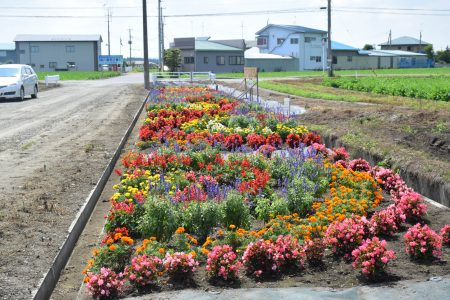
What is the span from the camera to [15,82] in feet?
94.2

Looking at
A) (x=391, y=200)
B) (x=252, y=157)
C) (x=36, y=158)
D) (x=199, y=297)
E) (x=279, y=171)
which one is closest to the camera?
(x=199, y=297)

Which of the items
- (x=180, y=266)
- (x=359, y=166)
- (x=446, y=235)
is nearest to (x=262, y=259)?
(x=180, y=266)

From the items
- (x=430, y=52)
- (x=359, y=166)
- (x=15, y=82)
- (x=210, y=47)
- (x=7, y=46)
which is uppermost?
(x=7, y=46)

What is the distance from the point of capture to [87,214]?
26.4 feet

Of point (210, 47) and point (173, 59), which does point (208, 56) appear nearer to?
point (210, 47)

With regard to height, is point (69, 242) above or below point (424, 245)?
below

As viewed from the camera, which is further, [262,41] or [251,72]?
[262,41]

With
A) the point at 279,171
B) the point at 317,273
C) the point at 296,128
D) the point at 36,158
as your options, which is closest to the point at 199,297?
the point at 317,273

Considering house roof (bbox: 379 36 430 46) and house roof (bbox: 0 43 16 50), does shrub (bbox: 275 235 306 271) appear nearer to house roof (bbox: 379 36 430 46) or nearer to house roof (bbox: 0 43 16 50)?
house roof (bbox: 0 43 16 50)

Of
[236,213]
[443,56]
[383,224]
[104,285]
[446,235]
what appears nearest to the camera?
[104,285]

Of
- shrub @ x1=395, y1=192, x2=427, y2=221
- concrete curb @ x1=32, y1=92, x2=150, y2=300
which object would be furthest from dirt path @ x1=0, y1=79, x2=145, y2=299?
shrub @ x1=395, y1=192, x2=427, y2=221

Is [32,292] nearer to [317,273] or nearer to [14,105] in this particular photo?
[317,273]

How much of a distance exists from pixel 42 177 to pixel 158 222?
173 inches

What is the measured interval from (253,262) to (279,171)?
154 inches
